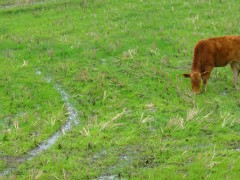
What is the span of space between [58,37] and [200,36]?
4826mm

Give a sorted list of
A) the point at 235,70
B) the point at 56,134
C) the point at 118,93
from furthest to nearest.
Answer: the point at 235,70, the point at 118,93, the point at 56,134

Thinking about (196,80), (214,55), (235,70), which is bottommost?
(235,70)

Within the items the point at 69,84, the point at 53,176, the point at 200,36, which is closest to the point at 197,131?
the point at 53,176

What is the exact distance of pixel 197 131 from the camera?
38.5ft

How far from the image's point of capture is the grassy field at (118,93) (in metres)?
10.3

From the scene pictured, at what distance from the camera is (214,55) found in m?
14.8

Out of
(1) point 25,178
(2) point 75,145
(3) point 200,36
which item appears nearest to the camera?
(1) point 25,178

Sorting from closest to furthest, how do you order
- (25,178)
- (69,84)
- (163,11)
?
(25,178)
(69,84)
(163,11)

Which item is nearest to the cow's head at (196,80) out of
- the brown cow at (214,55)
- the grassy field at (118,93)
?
the brown cow at (214,55)

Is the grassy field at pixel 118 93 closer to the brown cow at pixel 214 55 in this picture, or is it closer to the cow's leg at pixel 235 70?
the cow's leg at pixel 235 70

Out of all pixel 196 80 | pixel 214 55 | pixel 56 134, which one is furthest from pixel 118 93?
pixel 56 134

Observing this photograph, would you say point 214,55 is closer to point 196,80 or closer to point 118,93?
point 196,80

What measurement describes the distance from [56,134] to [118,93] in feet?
9.30

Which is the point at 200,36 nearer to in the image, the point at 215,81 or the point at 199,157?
the point at 215,81
